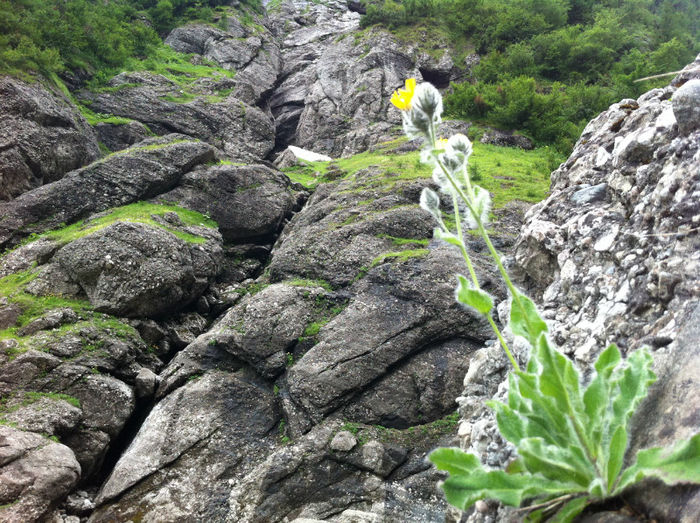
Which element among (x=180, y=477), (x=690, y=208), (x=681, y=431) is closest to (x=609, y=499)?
(x=681, y=431)

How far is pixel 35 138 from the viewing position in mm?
15727

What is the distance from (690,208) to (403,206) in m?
11.3

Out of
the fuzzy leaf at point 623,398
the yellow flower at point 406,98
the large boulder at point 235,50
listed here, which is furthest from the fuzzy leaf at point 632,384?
the large boulder at point 235,50

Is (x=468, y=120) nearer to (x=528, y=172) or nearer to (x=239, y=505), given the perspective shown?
(x=528, y=172)

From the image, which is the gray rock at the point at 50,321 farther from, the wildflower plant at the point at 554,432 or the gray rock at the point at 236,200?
the wildflower plant at the point at 554,432

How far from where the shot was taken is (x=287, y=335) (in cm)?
1002

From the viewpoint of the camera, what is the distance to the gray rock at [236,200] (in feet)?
53.2

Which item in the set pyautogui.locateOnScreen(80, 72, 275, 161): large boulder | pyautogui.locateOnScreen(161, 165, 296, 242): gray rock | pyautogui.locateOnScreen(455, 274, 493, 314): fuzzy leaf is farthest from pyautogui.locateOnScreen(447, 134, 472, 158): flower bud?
pyautogui.locateOnScreen(80, 72, 275, 161): large boulder

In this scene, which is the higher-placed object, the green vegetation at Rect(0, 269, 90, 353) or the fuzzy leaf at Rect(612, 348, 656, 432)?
the fuzzy leaf at Rect(612, 348, 656, 432)

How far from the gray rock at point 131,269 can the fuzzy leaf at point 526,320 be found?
11.7 meters

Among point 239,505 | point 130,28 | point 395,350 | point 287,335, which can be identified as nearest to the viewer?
point 239,505

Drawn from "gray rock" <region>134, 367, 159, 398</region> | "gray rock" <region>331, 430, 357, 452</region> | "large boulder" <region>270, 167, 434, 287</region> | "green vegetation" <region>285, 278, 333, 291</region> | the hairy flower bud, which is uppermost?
the hairy flower bud

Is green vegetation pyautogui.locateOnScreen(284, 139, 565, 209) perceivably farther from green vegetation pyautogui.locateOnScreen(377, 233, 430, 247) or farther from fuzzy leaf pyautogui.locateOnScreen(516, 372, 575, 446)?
fuzzy leaf pyautogui.locateOnScreen(516, 372, 575, 446)

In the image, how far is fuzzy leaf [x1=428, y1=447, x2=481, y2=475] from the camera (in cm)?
169
